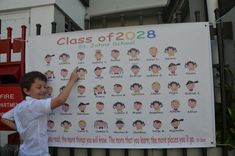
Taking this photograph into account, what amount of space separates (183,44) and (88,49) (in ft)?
2.86

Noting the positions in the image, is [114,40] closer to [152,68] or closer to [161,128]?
[152,68]

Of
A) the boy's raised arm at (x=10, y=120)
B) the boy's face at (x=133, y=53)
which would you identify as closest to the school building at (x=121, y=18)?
the boy's raised arm at (x=10, y=120)

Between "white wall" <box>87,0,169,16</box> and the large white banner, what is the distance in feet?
12.4

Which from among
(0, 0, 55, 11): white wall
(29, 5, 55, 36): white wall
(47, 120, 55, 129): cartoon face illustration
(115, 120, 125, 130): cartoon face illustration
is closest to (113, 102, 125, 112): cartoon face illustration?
(115, 120, 125, 130): cartoon face illustration

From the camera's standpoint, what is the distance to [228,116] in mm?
2916

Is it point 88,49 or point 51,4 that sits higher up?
point 51,4

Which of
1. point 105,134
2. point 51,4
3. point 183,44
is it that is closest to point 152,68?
point 183,44

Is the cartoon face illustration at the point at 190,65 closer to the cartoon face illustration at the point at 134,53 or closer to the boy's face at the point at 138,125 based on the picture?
the cartoon face illustration at the point at 134,53

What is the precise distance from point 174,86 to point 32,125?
4.19 ft

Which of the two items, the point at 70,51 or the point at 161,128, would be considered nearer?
the point at 161,128

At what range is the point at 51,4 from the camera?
16.9 feet

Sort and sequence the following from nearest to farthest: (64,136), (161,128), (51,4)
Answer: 1. (161,128)
2. (64,136)
3. (51,4)

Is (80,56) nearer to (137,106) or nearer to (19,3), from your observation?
(137,106)

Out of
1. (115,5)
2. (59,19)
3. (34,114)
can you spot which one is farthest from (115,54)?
Answer: (115,5)
